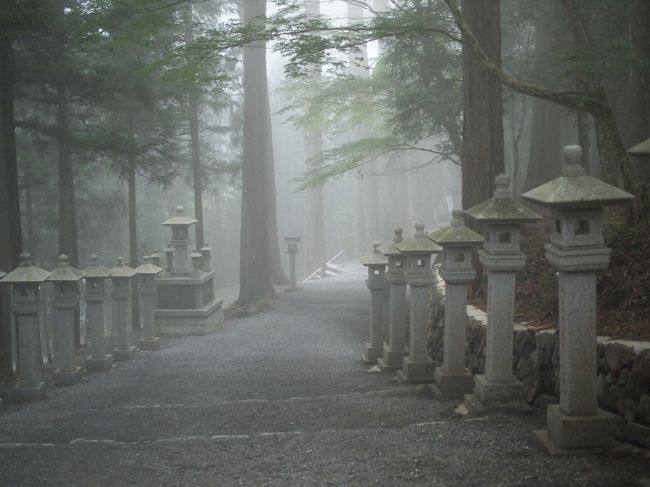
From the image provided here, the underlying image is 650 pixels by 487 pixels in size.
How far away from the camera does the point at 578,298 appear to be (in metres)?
4.42

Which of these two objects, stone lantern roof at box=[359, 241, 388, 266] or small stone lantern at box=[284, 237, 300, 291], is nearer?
stone lantern roof at box=[359, 241, 388, 266]

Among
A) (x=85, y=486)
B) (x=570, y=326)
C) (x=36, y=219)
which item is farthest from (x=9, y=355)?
(x=36, y=219)

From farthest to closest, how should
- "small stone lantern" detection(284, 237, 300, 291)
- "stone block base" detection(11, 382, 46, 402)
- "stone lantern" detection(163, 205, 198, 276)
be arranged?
"small stone lantern" detection(284, 237, 300, 291) < "stone lantern" detection(163, 205, 198, 276) < "stone block base" detection(11, 382, 46, 402)

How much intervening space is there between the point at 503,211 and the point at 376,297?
436 cm

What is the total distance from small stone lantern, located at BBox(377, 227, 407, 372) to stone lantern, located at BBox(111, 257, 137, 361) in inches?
190

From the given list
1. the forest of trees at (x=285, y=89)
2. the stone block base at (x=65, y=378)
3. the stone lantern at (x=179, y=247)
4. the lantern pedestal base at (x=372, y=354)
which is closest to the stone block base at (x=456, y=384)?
the forest of trees at (x=285, y=89)

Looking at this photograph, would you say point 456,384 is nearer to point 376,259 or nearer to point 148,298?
point 376,259

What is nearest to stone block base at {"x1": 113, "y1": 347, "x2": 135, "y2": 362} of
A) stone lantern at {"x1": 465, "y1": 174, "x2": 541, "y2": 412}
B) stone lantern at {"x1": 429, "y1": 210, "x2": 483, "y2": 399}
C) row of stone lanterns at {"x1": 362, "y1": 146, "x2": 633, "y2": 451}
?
row of stone lanterns at {"x1": 362, "y1": 146, "x2": 633, "y2": 451}

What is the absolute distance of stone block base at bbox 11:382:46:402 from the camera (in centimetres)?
823

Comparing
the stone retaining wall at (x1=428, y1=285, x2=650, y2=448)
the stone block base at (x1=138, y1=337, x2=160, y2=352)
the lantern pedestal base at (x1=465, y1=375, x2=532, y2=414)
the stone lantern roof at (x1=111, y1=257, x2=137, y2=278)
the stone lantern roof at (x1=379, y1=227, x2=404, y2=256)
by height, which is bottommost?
the stone block base at (x1=138, y1=337, x2=160, y2=352)

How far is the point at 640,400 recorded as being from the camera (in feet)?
14.7

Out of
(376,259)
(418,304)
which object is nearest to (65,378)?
(376,259)

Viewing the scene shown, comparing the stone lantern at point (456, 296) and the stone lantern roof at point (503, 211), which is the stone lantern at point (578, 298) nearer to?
the stone lantern roof at point (503, 211)

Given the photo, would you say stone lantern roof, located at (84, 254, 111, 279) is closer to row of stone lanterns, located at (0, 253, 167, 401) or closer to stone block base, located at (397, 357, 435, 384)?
Result: row of stone lanterns, located at (0, 253, 167, 401)
